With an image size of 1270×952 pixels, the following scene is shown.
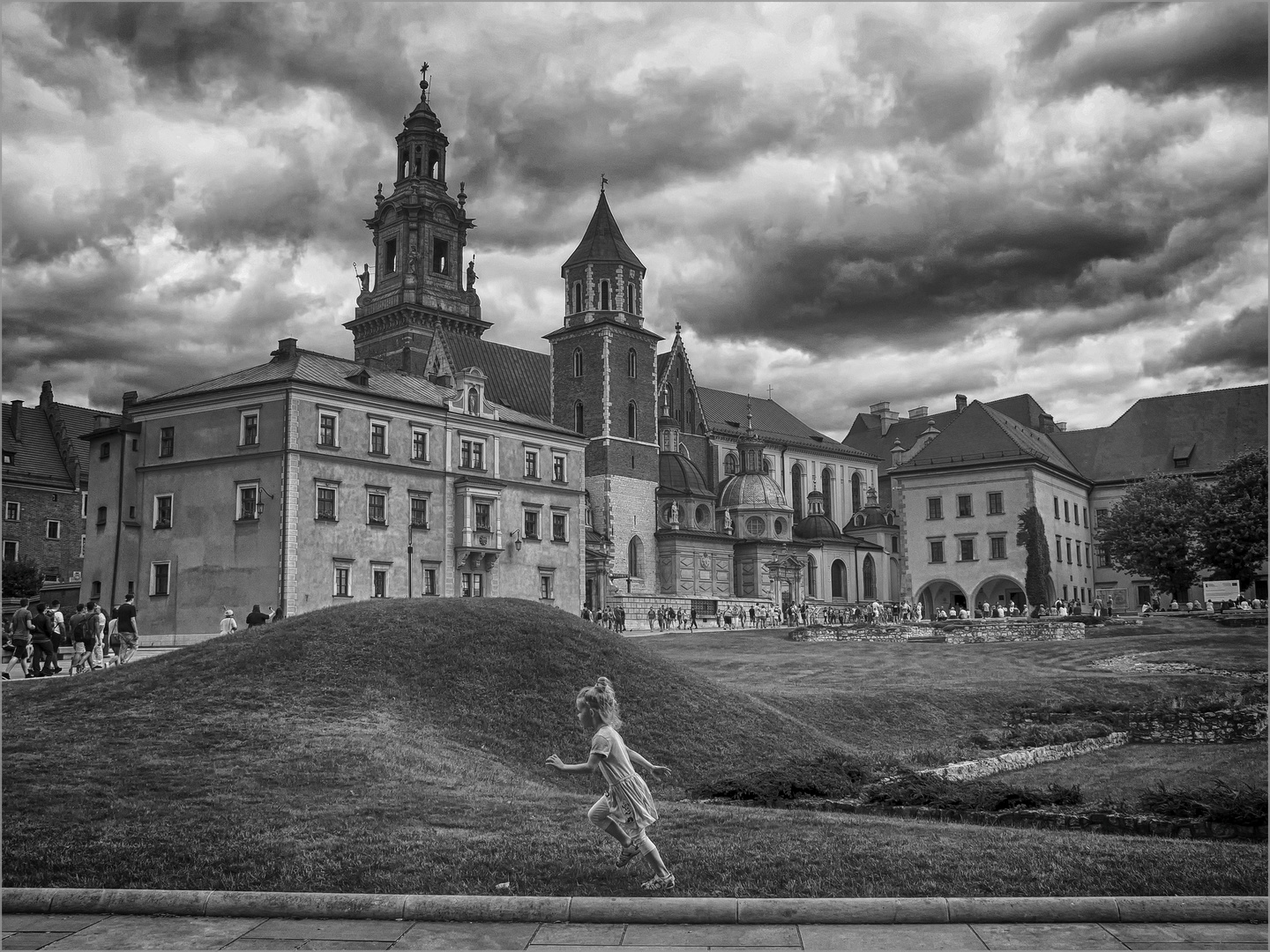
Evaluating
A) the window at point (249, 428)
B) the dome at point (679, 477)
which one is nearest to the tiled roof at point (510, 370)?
the dome at point (679, 477)

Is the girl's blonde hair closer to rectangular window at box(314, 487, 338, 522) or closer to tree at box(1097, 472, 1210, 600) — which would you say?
rectangular window at box(314, 487, 338, 522)

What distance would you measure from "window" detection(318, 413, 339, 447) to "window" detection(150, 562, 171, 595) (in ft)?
29.6

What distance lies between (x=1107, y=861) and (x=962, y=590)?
75521mm

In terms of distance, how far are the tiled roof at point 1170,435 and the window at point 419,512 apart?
58.0 m

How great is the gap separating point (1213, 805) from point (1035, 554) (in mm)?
68438

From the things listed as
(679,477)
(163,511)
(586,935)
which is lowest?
(586,935)

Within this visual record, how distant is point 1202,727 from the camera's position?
28.3m

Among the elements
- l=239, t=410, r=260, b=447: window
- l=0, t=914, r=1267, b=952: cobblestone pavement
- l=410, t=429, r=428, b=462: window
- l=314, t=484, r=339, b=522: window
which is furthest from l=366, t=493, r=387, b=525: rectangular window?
l=0, t=914, r=1267, b=952: cobblestone pavement

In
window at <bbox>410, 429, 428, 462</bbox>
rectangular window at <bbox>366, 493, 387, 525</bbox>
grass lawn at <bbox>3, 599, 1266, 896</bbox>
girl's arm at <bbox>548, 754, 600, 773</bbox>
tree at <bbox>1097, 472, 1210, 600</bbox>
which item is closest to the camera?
girl's arm at <bbox>548, 754, 600, 773</bbox>

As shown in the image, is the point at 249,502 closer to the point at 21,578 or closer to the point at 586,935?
the point at 21,578

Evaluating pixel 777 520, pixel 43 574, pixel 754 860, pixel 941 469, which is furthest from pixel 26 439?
pixel 754 860

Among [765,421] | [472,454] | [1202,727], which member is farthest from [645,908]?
[765,421]

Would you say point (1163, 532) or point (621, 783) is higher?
point (1163, 532)

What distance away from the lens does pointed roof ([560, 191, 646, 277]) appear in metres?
92.2
